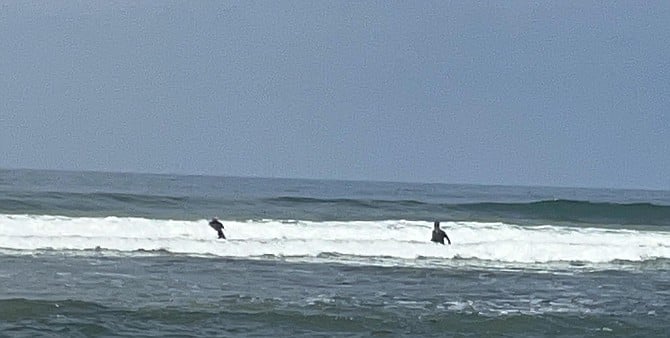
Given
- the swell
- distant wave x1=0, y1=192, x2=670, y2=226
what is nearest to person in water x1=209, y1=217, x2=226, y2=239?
distant wave x1=0, y1=192, x2=670, y2=226

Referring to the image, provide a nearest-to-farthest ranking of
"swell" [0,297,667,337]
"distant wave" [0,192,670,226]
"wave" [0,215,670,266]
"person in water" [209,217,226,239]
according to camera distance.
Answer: "swell" [0,297,667,337] < "wave" [0,215,670,266] < "person in water" [209,217,226,239] < "distant wave" [0,192,670,226]

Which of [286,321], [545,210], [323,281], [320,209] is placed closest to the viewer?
[286,321]

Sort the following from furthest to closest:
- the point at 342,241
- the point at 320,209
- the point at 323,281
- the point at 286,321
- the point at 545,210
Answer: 1. the point at 545,210
2. the point at 320,209
3. the point at 342,241
4. the point at 323,281
5. the point at 286,321

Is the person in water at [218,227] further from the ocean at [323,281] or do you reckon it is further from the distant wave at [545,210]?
the distant wave at [545,210]

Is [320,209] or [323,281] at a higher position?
[320,209]

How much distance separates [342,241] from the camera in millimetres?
24312

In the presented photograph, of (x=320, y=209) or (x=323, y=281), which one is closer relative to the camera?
(x=323, y=281)

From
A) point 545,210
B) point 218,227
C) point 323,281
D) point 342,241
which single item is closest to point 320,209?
point 545,210

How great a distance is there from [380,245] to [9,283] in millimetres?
10081

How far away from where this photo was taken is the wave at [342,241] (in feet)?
73.5

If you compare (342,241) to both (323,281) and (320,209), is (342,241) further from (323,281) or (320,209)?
(320,209)

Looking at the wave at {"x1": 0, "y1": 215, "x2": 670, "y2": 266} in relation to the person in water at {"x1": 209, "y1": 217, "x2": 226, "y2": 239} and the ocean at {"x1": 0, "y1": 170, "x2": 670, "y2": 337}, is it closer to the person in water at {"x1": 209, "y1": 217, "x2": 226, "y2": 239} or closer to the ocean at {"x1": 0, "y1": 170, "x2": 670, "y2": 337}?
the ocean at {"x1": 0, "y1": 170, "x2": 670, "y2": 337}

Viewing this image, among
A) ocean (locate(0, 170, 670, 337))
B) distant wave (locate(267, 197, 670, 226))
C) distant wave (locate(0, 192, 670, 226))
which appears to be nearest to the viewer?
ocean (locate(0, 170, 670, 337))

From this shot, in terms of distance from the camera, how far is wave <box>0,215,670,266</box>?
22.4 meters
